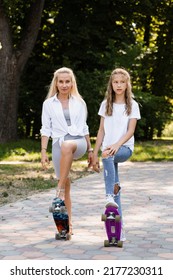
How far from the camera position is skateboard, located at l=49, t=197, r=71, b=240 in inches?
250

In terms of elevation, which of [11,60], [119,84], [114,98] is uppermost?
[11,60]

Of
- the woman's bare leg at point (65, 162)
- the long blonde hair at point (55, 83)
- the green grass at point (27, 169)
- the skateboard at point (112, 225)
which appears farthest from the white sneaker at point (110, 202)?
the green grass at point (27, 169)

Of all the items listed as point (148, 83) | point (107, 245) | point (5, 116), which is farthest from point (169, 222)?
point (148, 83)

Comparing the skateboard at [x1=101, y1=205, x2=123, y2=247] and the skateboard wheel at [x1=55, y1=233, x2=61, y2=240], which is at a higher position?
the skateboard at [x1=101, y1=205, x2=123, y2=247]

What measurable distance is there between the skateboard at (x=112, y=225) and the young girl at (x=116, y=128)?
0.63 ft

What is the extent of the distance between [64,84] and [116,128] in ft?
2.70

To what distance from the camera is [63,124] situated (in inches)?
262

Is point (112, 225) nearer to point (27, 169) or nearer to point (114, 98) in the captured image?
point (114, 98)

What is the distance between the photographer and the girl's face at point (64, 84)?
22.0 ft

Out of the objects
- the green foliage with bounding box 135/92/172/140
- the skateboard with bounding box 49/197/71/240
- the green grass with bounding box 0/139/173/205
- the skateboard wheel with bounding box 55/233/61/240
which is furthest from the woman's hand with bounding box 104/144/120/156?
the green foliage with bounding box 135/92/172/140

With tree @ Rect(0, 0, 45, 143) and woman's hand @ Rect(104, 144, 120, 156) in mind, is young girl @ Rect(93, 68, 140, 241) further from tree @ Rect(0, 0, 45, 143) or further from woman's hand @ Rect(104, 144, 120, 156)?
tree @ Rect(0, 0, 45, 143)

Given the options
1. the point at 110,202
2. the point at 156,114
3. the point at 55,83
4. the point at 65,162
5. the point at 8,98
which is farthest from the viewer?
the point at 156,114

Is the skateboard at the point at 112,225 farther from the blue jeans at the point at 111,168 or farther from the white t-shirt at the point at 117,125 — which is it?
the white t-shirt at the point at 117,125

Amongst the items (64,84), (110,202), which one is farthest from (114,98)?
→ (110,202)
